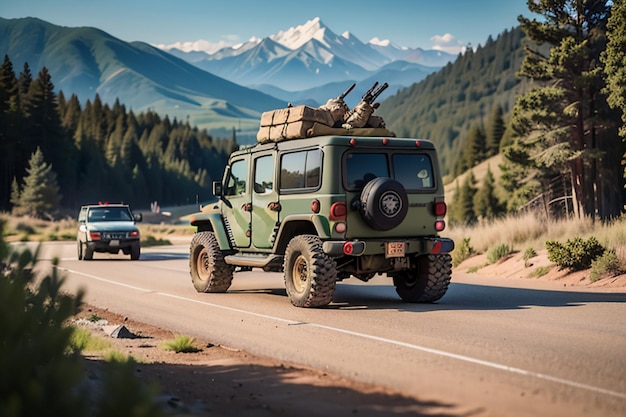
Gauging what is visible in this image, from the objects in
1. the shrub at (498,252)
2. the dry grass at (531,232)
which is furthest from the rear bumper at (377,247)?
the shrub at (498,252)

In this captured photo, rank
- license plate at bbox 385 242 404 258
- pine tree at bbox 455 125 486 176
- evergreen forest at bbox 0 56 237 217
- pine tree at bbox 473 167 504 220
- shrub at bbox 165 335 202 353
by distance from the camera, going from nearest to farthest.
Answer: shrub at bbox 165 335 202 353, license plate at bbox 385 242 404 258, evergreen forest at bbox 0 56 237 217, pine tree at bbox 473 167 504 220, pine tree at bbox 455 125 486 176

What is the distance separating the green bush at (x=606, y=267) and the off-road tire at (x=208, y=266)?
272 inches

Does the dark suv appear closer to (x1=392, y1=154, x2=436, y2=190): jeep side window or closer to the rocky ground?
(x1=392, y1=154, x2=436, y2=190): jeep side window

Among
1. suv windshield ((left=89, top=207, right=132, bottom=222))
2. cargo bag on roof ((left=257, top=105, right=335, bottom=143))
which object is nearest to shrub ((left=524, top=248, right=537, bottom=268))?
cargo bag on roof ((left=257, top=105, right=335, bottom=143))

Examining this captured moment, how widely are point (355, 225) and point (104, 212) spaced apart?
732 inches

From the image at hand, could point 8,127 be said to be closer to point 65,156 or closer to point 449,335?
point 65,156

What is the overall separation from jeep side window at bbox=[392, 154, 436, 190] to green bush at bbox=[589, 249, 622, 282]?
14.7ft

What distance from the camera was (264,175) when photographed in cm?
1420

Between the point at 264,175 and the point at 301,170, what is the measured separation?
125 cm

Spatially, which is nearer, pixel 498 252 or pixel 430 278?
pixel 430 278

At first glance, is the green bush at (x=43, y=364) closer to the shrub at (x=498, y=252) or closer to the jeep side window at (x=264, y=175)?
the jeep side window at (x=264, y=175)

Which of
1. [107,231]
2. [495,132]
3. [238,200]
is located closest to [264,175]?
[238,200]

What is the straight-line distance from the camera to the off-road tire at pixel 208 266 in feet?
49.9

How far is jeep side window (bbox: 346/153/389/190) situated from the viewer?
1256 cm
